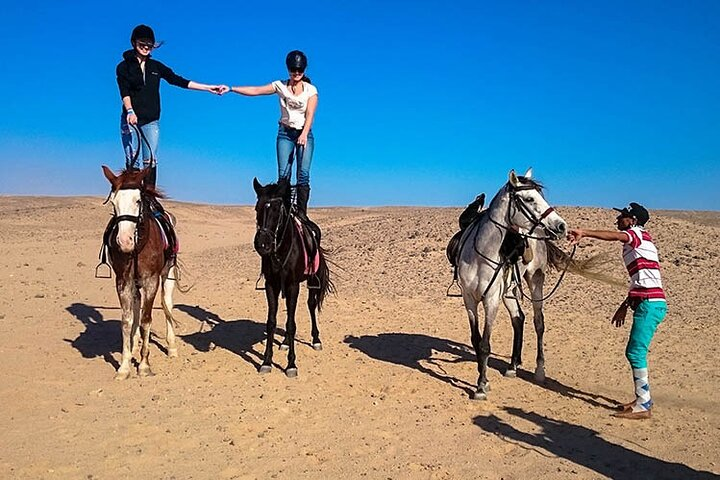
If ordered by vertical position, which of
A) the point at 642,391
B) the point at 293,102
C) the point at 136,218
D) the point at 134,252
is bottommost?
the point at 642,391

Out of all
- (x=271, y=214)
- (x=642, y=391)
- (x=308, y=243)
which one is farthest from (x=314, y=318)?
(x=642, y=391)

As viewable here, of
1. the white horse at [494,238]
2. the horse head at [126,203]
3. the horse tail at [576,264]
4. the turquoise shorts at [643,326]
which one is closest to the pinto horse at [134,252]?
the horse head at [126,203]

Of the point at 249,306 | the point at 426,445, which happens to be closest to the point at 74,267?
the point at 249,306

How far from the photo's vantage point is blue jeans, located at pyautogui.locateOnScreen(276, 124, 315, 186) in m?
8.69

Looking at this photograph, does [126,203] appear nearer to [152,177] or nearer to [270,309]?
[152,177]

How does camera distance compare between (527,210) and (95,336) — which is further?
(95,336)

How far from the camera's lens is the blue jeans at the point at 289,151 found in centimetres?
869

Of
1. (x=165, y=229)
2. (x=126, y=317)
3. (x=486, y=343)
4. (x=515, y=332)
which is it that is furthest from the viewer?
(x=515, y=332)

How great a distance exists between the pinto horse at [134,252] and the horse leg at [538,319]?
5.22 m

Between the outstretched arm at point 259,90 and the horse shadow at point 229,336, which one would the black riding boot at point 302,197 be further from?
the horse shadow at point 229,336

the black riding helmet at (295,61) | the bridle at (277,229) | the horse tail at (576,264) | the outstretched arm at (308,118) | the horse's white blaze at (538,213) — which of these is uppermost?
the black riding helmet at (295,61)

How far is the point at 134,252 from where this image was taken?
7480 millimetres

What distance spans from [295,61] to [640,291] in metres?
5.25

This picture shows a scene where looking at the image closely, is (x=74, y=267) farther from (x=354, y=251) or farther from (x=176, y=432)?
(x=176, y=432)
